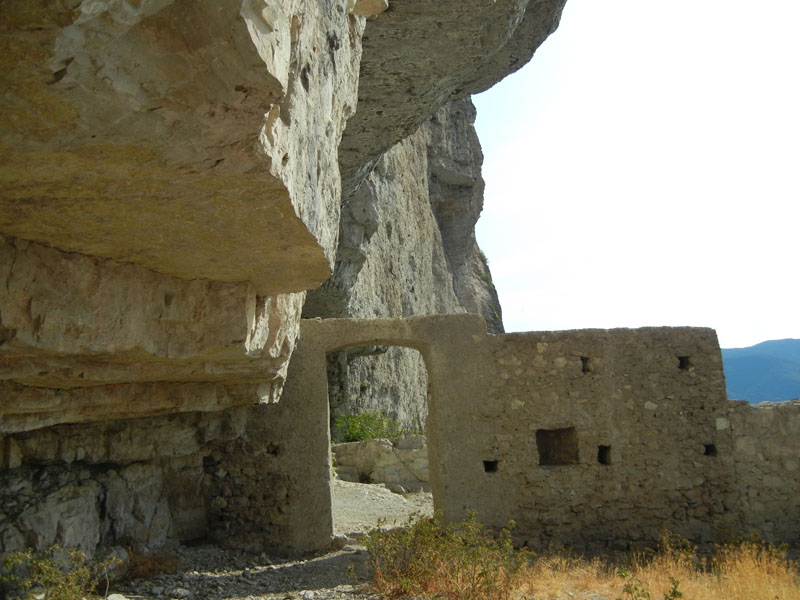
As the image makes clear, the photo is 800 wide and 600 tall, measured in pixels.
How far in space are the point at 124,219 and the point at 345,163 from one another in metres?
7.95

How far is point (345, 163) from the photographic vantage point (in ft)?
34.7

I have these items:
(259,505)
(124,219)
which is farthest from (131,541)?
(124,219)

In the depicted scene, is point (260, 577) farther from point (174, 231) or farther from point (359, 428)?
point (359, 428)

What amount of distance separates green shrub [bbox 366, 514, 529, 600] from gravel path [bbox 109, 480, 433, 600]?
0.80 feet

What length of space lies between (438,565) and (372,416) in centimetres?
875

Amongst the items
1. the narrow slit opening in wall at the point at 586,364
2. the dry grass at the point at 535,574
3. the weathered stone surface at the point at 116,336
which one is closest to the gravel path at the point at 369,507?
the dry grass at the point at 535,574

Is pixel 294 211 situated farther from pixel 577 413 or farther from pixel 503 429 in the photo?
pixel 577 413

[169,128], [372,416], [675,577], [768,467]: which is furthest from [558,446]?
[169,128]

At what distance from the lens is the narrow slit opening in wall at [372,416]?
39.8 ft

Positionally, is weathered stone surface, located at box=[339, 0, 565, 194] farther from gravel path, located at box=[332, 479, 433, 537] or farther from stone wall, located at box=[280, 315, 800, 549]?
gravel path, located at box=[332, 479, 433, 537]

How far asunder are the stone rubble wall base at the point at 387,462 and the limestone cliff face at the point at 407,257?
1.91 metres

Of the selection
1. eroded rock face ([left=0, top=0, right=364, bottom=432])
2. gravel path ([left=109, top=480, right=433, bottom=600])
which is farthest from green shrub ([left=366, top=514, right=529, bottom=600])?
eroded rock face ([left=0, top=0, right=364, bottom=432])

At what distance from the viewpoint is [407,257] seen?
18.8 metres

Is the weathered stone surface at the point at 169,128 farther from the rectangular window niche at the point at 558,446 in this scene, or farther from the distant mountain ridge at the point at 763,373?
the distant mountain ridge at the point at 763,373
